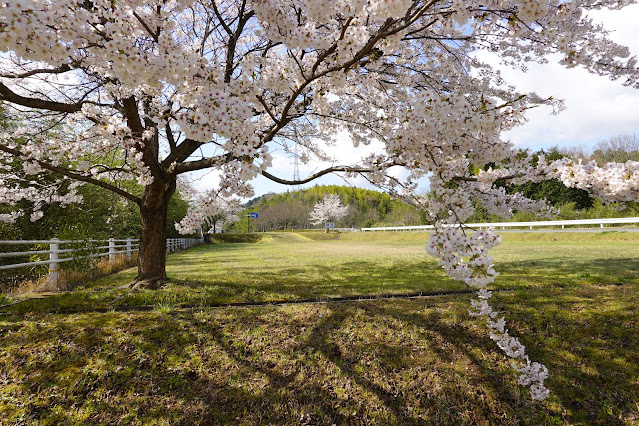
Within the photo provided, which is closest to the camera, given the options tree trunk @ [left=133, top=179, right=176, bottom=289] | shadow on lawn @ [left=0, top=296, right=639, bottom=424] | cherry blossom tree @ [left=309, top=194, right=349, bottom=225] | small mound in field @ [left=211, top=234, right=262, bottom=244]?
shadow on lawn @ [left=0, top=296, right=639, bottom=424]

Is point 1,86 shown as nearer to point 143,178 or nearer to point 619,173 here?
point 143,178

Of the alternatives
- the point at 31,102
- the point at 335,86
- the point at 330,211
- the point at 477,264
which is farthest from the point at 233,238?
the point at 477,264

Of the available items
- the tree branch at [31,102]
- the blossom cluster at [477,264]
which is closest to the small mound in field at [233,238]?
the tree branch at [31,102]

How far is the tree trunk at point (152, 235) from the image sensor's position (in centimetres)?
595

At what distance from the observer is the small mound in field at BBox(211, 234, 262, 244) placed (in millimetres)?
43500

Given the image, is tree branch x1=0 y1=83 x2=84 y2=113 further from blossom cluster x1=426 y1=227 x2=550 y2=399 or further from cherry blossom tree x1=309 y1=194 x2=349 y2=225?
cherry blossom tree x1=309 y1=194 x2=349 y2=225

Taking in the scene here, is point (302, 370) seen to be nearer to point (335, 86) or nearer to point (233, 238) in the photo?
point (335, 86)

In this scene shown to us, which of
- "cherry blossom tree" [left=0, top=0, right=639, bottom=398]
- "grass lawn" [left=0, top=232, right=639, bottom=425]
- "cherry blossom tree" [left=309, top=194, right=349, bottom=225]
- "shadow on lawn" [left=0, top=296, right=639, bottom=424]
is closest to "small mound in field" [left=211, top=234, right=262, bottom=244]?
"cherry blossom tree" [left=309, top=194, right=349, bottom=225]

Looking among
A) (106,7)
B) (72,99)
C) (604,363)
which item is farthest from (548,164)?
(72,99)

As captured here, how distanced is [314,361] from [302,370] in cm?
18

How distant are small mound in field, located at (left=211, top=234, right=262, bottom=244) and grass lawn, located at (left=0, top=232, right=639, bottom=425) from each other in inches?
1570

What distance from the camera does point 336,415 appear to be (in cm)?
288

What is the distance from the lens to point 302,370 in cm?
333

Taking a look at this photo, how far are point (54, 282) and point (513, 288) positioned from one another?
9.19 m
